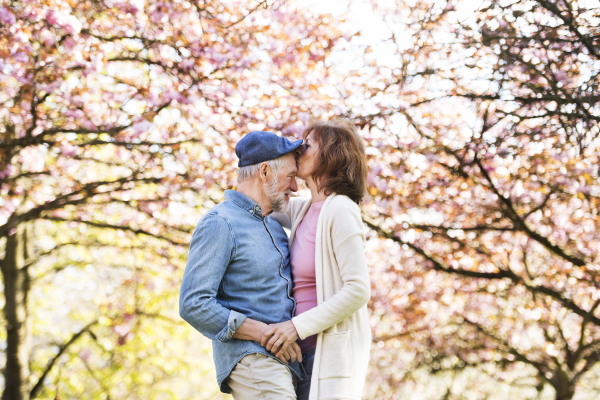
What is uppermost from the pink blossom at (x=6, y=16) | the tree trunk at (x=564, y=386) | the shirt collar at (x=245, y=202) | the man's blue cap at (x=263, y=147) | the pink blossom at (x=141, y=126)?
the pink blossom at (x=6, y=16)

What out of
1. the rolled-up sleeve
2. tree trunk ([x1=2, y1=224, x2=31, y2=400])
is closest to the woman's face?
the rolled-up sleeve

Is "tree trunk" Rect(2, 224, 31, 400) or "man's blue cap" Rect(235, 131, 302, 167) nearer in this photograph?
"man's blue cap" Rect(235, 131, 302, 167)

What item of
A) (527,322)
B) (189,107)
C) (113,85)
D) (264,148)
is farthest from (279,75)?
(527,322)

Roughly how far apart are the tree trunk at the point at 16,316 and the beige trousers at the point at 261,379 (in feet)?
15.1

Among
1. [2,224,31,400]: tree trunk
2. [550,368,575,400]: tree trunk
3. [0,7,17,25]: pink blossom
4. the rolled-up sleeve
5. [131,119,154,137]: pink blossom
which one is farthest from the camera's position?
[550,368,575,400]: tree trunk

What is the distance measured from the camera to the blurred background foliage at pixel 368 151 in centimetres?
417

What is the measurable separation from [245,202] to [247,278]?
32 centimetres

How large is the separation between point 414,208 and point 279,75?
1.94m

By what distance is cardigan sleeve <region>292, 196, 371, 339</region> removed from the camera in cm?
191

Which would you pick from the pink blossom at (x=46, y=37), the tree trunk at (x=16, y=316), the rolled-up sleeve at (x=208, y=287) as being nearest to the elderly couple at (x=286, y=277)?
the rolled-up sleeve at (x=208, y=287)

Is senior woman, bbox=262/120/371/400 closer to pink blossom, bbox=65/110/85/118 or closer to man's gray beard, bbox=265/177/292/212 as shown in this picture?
man's gray beard, bbox=265/177/292/212

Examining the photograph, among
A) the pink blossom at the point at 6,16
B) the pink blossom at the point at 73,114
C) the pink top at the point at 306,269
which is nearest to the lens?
the pink top at the point at 306,269

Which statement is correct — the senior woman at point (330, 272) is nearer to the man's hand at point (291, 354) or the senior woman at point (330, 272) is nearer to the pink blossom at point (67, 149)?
the man's hand at point (291, 354)

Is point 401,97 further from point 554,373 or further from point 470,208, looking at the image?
point 554,373
